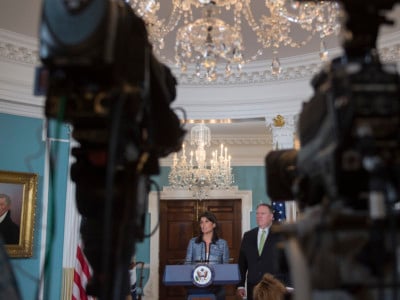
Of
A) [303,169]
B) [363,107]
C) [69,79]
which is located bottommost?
[303,169]

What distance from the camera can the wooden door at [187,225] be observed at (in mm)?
8547

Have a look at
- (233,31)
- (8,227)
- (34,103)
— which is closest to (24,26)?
(34,103)

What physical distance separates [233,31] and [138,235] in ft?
6.07

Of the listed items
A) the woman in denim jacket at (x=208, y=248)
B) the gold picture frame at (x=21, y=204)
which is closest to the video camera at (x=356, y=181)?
the woman in denim jacket at (x=208, y=248)

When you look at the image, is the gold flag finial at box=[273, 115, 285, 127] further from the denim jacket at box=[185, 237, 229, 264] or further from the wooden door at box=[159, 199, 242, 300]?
the wooden door at box=[159, 199, 242, 300]

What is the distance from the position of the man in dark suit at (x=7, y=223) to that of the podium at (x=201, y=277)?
1998 millimetres

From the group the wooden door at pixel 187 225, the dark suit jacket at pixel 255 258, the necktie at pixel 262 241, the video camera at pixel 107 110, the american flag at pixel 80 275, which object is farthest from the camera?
the wooden door at pixel 187 225

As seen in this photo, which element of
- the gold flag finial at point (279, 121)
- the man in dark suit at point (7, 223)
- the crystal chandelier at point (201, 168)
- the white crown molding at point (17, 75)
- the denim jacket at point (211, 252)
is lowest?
the denim jacket at point (211, 252)

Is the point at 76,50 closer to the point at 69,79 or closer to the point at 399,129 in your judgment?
the point at 69,79

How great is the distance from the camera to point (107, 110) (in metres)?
1.22

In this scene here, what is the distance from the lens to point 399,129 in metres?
1.09

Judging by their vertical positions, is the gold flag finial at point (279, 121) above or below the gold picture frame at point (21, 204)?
above

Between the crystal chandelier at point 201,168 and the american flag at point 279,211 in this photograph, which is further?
the crystal chandelier at point 201,168

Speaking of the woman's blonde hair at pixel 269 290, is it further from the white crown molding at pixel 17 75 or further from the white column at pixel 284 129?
the white crown molding at pixel 17 75
